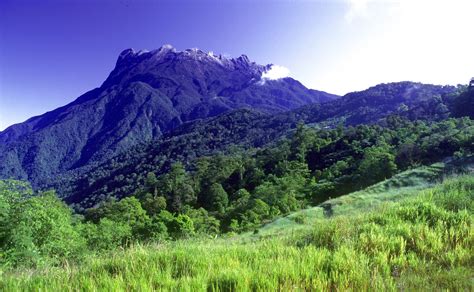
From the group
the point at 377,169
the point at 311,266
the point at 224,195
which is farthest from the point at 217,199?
the point at 311,266

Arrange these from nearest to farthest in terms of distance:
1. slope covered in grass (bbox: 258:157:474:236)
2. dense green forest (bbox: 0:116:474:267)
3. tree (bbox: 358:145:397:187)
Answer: slope covered in grass (bbox: 258:157:474:236) < dense green forest (bbox: 0:116:474:267) < tree (bbox: 358:145:397:187)

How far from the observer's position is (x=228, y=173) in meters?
91.2

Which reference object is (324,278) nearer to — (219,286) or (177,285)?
(219,286)

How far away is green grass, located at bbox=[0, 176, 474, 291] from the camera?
3.27m

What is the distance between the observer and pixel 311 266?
370 centimetres

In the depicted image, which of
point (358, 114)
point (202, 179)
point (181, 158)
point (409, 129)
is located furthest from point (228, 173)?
point (358, 114)

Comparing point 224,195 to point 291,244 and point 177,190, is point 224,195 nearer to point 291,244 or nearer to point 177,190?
point 177,190

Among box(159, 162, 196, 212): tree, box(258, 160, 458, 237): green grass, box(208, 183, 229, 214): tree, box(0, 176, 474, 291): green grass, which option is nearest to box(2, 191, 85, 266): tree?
box(258, 160, 458, 237): green grass

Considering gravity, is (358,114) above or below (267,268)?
above

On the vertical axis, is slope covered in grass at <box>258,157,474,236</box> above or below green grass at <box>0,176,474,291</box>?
below

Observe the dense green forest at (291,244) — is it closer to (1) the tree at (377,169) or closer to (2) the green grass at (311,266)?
(2) the green grass at (311,266)

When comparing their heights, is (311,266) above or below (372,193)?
above

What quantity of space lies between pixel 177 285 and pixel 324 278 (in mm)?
1540

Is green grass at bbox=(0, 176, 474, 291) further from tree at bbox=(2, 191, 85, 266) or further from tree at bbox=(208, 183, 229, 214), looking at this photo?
tree at bbox=(208, 183, 229, 214)
